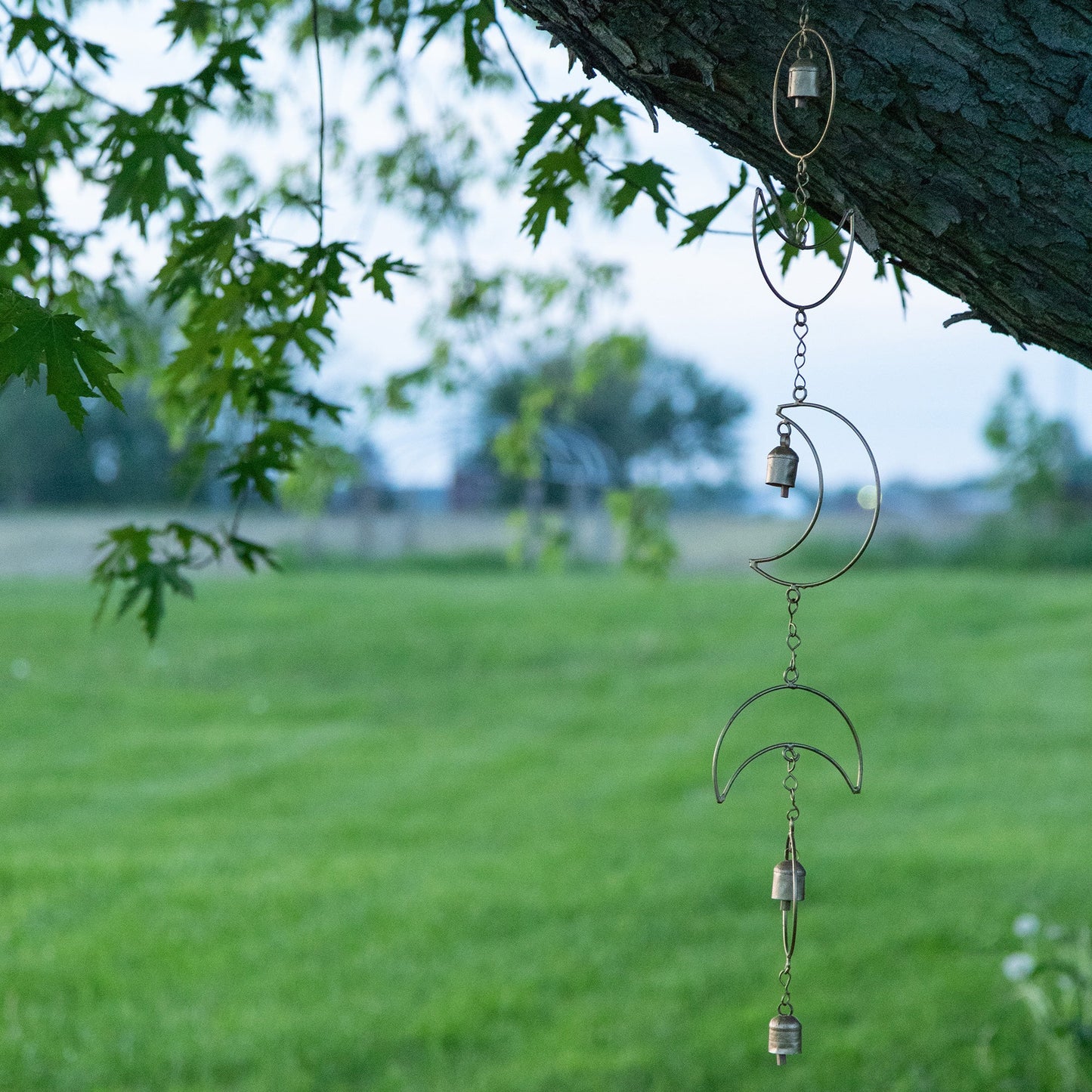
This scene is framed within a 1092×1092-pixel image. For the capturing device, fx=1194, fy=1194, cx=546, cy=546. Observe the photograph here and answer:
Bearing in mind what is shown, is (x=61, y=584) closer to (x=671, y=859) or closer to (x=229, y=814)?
(x=229, y=814)

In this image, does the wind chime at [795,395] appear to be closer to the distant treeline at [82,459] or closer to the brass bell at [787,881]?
the brass bell at [787,881]

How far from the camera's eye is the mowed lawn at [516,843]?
360cm

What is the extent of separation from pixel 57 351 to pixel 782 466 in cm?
93

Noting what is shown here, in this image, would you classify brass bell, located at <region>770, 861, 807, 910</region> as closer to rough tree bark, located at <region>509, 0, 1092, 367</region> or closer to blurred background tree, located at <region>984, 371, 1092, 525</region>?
rough tree bark, located at <region>509, 0, 1092, 367</region>

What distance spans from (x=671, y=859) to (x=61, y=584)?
965cm

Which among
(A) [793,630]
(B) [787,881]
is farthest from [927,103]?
(B) [787,881]

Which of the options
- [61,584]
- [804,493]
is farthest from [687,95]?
[61,584]

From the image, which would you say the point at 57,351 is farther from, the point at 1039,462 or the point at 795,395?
the point at 1039,462

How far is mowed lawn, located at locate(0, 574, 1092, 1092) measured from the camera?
3600 millimetres

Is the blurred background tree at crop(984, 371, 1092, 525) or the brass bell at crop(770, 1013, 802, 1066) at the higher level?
the blurred background tree at crop(984, 371, 1092, 525)

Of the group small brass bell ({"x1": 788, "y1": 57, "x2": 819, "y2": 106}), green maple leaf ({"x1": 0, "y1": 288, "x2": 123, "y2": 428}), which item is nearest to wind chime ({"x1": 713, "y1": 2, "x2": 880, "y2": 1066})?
small brass bell ({"x1": 788, "y1": 57, "x2": 819, "y2": 106})

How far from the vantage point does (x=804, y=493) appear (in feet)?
35.9

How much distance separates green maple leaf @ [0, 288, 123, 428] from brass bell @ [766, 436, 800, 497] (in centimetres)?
82

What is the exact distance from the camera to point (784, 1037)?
1.56 meters
